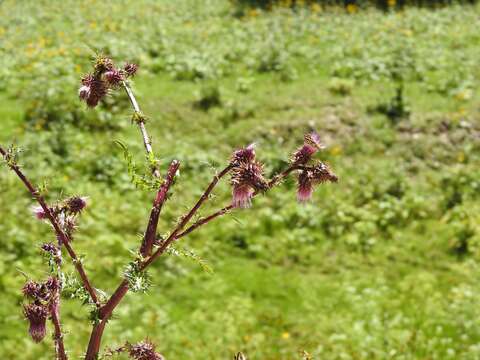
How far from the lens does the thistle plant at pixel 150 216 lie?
4.07 ft

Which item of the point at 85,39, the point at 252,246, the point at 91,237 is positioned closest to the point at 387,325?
the point at 252,246

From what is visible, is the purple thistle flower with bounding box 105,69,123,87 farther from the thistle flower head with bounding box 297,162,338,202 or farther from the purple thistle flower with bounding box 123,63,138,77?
the thistle flower head with bounding box 297,162,338,202

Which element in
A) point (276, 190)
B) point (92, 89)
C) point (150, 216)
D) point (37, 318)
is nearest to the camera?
point (150, 216)

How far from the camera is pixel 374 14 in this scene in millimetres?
14281

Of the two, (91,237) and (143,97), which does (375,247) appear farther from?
(143,97)

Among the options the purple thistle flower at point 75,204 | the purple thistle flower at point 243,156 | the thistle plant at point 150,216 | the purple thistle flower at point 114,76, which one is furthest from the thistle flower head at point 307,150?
the purple thistle flower at point 75,204

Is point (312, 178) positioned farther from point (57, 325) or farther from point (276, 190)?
point (276, 190)

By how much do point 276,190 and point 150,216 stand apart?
6.69 metres

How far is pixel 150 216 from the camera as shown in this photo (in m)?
1.22

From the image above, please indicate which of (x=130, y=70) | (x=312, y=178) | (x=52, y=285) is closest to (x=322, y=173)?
(x=312, y=178)

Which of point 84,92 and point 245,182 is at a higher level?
point 84,92

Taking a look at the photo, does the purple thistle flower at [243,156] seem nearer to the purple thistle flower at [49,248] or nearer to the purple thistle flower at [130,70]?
the purple thistle flower at [130,70]

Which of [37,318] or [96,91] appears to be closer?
[37,318]

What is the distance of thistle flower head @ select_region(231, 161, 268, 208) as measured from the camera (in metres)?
1.24
